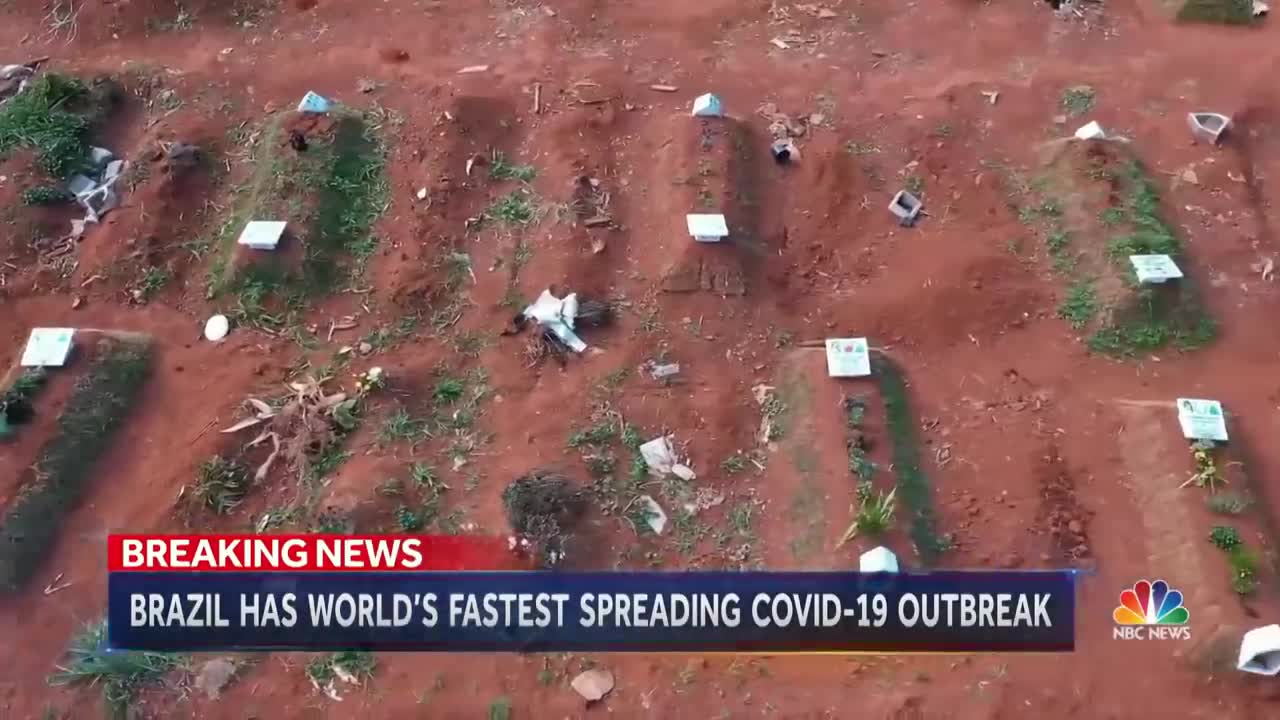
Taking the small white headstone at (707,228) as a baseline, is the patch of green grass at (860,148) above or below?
above

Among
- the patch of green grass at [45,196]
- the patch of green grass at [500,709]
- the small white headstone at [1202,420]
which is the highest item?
the patch of green grass at [45,196]

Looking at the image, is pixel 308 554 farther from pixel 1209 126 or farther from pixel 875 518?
pixel 1209 126

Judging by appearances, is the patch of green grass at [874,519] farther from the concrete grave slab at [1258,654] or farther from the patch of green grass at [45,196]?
the patch of green grass at [45,196]

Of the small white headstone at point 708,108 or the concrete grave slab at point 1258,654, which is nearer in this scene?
the concrete grave slab at point 1258,654

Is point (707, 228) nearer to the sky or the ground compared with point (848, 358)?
nearer to the sky

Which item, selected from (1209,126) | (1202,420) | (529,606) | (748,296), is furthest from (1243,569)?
(1209,126)

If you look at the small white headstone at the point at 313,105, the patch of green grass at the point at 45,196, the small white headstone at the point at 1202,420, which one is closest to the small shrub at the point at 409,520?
the small white headstone at the point at 313,105

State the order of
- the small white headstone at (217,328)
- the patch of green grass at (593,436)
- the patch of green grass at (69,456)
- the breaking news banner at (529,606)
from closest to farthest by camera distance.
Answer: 1. the breaking news banner at (529,606)
2. the patch of green grass at (69,456)
3. the patch of green grass at (593,436)
4. the small white headstone at (217,328)
